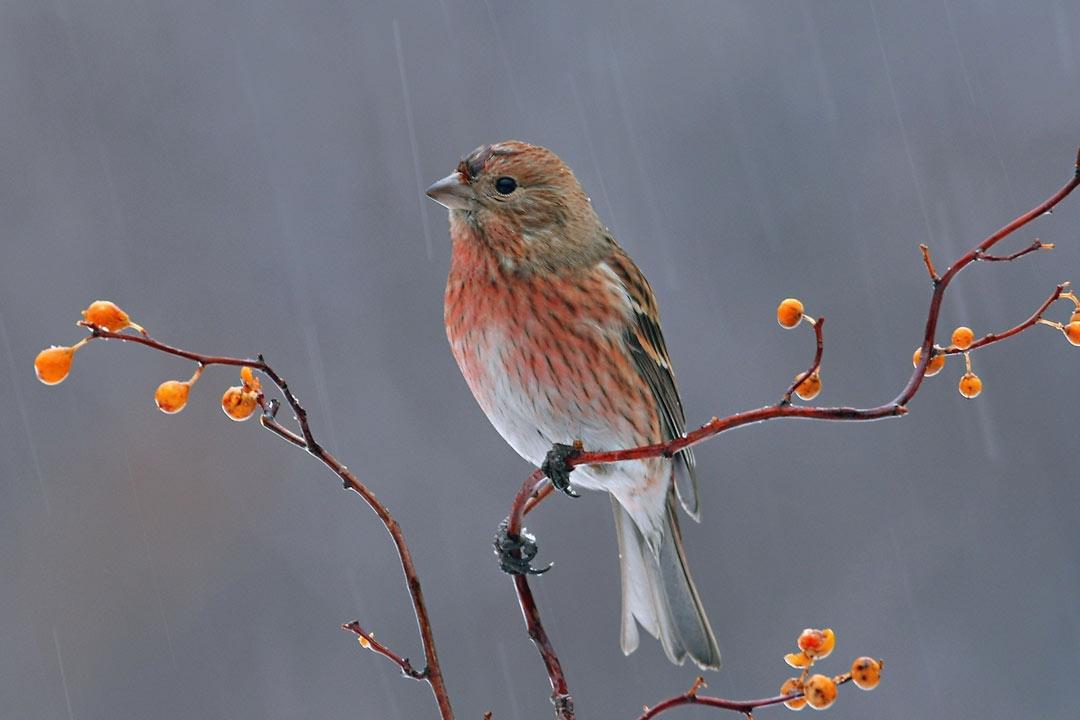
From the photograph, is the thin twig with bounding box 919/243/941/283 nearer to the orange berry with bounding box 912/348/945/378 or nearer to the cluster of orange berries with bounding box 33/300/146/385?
the orange berry with bounding box 912/348/945/378

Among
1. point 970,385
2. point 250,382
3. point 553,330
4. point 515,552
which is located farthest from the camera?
point 553,330

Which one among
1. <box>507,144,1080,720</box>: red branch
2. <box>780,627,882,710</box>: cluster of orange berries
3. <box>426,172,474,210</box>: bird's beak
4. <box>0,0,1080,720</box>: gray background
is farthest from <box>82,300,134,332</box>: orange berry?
<box>0,0,1080,720</box>: gray background

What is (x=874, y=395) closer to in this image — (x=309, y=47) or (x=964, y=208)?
(x=964, y=208)

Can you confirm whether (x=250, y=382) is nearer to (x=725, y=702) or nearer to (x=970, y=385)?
(x=725, y=702)

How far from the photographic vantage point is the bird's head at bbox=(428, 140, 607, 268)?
3.22 meters

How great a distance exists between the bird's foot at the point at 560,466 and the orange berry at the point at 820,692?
0.62 metres

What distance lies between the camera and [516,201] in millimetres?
3287

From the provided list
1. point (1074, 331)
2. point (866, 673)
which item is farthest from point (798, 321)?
point (866, 673)

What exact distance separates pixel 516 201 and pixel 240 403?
4.82 ft

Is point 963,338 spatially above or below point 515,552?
above

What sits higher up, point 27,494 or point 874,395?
point 27,494

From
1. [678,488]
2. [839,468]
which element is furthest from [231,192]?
[678,488]

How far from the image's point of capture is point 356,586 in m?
7.46

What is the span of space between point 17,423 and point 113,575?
1.06 metres
